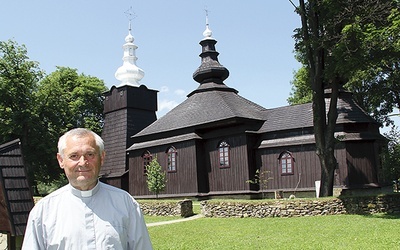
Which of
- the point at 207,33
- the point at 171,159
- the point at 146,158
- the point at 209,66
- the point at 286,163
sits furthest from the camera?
the point at 207,33

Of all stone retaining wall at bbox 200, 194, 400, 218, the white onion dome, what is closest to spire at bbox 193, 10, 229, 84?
the white onion dome

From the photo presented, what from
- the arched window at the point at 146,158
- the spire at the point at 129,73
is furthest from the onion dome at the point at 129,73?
the arched window at the point at 146,158

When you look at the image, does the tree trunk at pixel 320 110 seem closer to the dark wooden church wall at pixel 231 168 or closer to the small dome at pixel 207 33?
the dark wooden church wall at pixel 231 168

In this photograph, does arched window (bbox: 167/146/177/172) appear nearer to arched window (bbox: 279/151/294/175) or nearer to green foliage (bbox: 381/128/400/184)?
arched window (bbox: 279/151/294/175)

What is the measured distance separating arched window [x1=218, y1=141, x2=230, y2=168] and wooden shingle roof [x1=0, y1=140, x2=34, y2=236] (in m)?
17.1

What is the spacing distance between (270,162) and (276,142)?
1091 millimetres

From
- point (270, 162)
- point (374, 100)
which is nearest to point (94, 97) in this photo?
point (270, 162)

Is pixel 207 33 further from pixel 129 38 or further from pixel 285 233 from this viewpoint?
pixel 285 233

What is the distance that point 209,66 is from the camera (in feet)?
91.4

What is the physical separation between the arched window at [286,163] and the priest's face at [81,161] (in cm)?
1859

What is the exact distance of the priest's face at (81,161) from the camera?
9.48 ft

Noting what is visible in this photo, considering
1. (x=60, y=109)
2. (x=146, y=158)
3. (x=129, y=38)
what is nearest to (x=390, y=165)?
(x=146, y=158)

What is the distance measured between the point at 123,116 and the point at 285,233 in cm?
2073

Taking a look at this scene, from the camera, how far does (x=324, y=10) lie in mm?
16797
